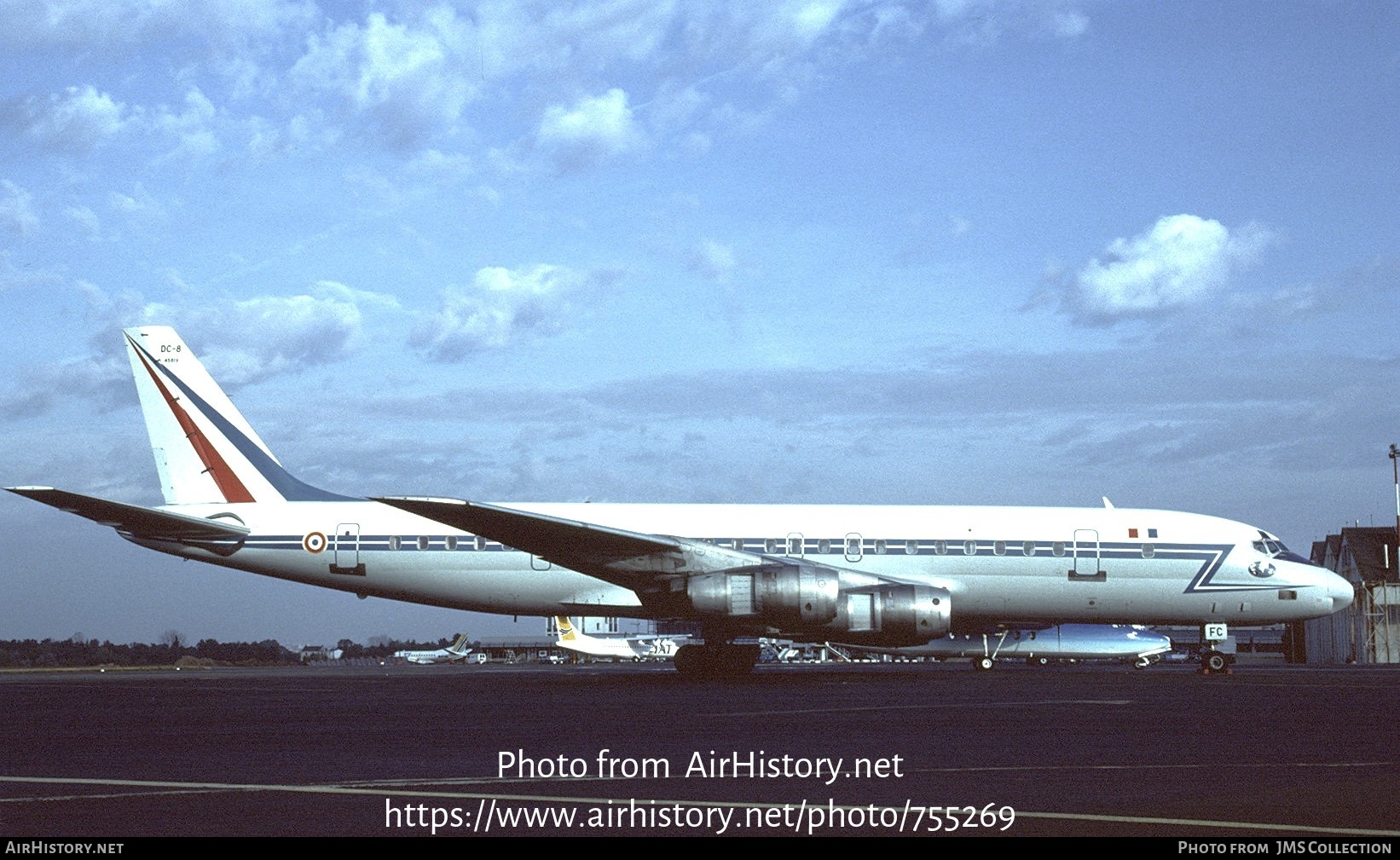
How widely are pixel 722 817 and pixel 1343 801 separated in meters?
3.29

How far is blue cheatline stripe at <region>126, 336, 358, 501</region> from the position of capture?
3145cm

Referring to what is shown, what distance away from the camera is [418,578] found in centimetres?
2948

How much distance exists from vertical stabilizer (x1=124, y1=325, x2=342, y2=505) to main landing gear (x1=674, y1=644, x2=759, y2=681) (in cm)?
924

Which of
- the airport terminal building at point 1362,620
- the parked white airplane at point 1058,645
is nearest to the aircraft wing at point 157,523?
the parked white airplane at point 1058,645

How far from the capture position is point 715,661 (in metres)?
28.4

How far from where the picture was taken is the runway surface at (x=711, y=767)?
6.72 m

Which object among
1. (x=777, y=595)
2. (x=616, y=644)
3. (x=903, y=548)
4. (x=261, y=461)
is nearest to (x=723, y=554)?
(x=777, y=595)

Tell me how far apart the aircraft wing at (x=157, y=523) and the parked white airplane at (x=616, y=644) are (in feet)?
86.3

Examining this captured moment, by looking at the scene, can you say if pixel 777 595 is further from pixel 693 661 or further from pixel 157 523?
pixel 157 523

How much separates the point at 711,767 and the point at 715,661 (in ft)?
63.1

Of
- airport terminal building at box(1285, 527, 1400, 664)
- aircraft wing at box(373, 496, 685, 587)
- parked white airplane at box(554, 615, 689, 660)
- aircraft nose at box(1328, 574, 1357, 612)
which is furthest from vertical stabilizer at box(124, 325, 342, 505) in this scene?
airport terminal building at box(1285, 527, 1400, 664)
